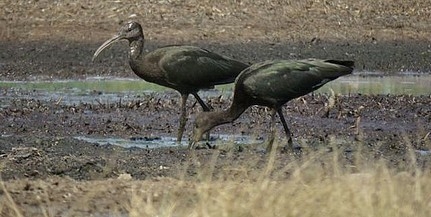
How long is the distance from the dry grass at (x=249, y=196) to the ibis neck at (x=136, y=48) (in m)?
4.32

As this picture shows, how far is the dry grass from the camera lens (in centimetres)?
772

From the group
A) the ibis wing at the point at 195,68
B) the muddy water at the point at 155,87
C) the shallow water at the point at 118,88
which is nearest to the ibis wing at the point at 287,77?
the ibis wing at the point at 195,68

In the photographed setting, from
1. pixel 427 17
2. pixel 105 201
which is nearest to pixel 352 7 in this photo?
pixel 427 17

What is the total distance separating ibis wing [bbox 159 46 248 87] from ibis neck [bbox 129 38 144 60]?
47cm

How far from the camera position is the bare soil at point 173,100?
34.5ft

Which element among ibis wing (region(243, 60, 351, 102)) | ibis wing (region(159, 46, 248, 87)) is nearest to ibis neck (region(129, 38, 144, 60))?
ibis wing (region(159, 46, 248, 87))

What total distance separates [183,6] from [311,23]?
2.34m

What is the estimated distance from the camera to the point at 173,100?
1622 centimetres

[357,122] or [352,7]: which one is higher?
[357,122]

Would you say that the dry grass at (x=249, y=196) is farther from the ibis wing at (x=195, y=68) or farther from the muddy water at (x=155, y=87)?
the muddy water at (x=155, y=87)

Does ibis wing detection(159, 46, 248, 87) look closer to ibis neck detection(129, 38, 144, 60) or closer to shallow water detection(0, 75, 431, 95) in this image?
ibis neck detection(129, 38, 144, 60)

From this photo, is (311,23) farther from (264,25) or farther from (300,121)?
(300,121)

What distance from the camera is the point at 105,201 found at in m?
8.73

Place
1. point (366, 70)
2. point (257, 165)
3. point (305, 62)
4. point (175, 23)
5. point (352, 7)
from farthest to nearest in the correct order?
point (352, 7)
point (175, 23)
point (366, 70)
point (305, 62)
point (257, 165)
